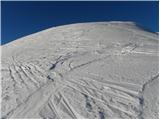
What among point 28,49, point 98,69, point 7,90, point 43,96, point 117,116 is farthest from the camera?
point 28,49

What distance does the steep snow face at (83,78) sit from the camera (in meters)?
6.98

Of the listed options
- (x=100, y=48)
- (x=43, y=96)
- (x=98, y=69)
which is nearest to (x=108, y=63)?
(x=98, y=69)

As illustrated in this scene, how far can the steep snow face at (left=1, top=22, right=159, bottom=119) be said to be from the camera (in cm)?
698

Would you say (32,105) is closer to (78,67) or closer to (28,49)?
(78,67)

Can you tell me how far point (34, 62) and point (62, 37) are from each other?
4.07 metres

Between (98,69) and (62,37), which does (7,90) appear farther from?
(62,37)

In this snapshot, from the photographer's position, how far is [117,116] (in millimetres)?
6629

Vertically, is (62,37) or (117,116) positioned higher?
(62,37)

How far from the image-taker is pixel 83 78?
881 centimetres

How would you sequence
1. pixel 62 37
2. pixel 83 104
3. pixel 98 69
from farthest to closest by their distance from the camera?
pixel 62 37, pixel 98 69, pixel 83 104

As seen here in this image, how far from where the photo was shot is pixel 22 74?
961cm

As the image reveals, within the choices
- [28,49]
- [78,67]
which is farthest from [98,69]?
[28,49]

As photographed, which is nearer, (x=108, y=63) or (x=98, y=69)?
(x=98, y=69)

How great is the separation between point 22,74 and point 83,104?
3.12m
